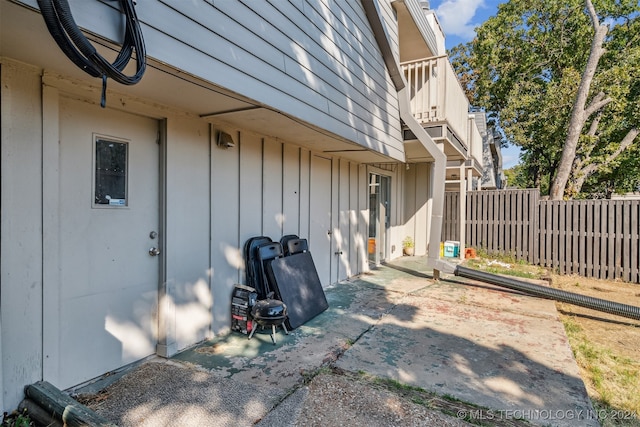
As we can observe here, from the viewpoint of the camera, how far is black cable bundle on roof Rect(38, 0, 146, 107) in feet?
4.57

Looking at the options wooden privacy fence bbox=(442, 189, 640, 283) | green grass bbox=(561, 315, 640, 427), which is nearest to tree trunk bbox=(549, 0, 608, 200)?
wooden privacy fence bbox=(442, 189, 640, 283)

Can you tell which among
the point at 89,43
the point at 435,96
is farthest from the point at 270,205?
the point at 435,96

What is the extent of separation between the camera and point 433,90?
224 inches

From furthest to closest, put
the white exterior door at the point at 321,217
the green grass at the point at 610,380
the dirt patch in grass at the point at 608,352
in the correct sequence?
the white exterior door at the point at 321,217
the dirt patch in grass at the point at 608,352
the green grass at the point at 610,380

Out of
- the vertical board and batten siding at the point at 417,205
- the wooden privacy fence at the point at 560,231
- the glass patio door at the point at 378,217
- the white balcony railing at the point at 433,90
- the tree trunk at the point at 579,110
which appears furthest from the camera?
the tree trunk at the point at 579,110

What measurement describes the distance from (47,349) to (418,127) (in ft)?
17.7

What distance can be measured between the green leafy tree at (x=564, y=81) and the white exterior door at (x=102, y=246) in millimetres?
10987

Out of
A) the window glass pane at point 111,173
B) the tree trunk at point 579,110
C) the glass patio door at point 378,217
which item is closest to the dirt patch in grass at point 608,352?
the glass patio door at point 378,217

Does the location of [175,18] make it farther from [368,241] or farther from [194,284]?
[368,241]

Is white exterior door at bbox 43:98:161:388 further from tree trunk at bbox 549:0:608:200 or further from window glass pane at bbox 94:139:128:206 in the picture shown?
tree trunk at bbox 549:0:608:200

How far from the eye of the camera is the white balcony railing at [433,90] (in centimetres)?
552

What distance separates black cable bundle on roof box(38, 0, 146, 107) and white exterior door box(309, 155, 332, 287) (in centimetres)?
346

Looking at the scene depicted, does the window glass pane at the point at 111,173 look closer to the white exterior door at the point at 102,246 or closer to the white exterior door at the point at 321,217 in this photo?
the white exterior door at the point at 102,246

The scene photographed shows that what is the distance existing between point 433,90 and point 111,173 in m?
5.05
